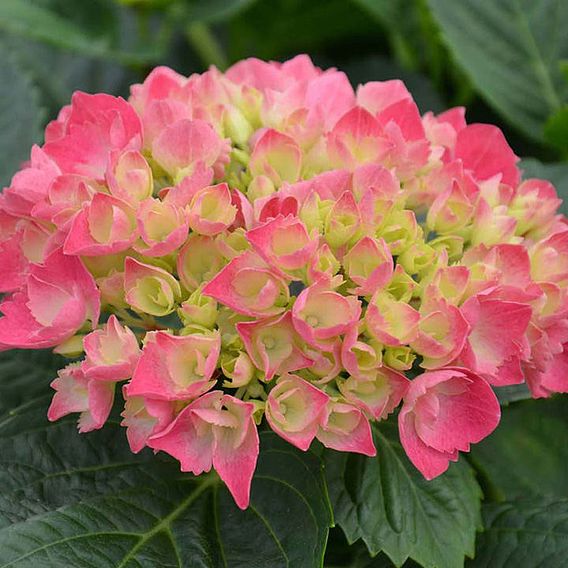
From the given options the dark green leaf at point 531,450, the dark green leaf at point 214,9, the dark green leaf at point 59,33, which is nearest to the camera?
the dark green leaf at point 531,450

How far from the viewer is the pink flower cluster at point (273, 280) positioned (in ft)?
2.26

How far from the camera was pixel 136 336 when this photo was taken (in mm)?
754

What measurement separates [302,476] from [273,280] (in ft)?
A: 0.72

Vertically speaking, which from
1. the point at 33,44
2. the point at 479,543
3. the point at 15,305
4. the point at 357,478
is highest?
the point at 15,305

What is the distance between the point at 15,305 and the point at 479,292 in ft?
1.23

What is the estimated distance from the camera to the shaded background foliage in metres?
0.79

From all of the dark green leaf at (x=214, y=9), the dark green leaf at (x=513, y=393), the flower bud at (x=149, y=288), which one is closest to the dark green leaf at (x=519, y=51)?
the dark green leaf at (x=214, y=9)

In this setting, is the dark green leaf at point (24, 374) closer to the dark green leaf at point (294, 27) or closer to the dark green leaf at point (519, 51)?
the dark green leaf at point (519, 51)

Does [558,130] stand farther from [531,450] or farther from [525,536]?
[525,536]

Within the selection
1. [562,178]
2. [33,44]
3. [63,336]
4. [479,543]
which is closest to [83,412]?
[63,336]

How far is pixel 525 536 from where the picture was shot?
2.93 feet

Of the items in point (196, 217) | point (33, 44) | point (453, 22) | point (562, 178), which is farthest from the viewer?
point (33, 44)

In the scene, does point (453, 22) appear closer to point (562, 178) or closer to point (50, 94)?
point (562, 178)

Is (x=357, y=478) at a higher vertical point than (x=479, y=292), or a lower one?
lower
